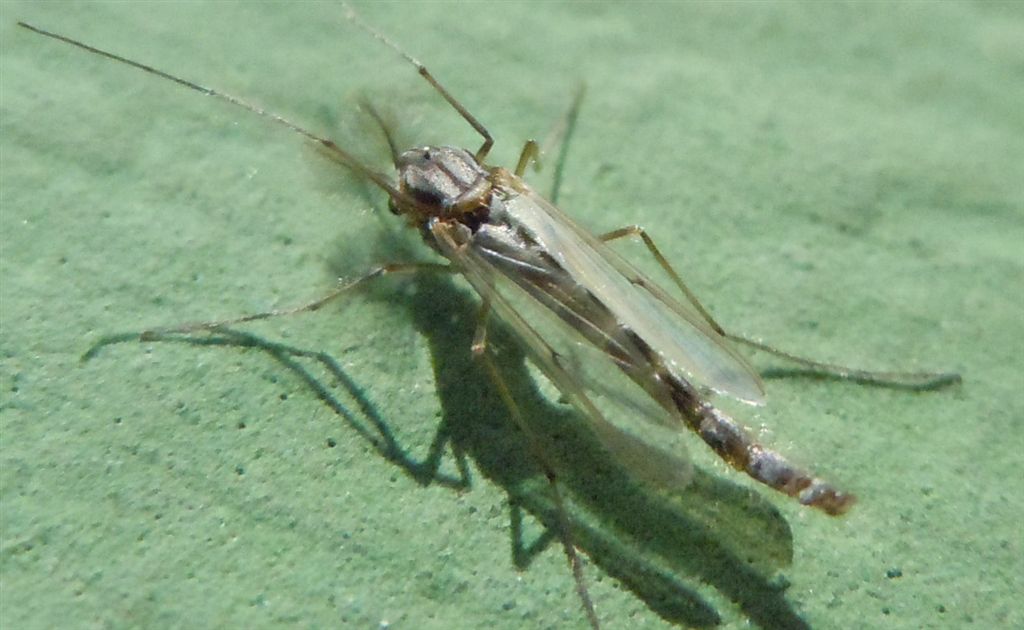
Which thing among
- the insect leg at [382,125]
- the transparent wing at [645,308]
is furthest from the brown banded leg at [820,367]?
the insect leg at [382,125]

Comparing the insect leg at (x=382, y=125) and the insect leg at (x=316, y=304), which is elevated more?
the insect leg at (x=382, y=125)

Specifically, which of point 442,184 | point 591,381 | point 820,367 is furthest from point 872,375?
point 442,184

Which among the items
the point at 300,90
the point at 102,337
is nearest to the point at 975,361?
the point at 300,90

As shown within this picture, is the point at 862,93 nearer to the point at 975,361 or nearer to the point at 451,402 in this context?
the point at 975,361

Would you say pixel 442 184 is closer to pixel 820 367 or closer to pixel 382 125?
pixel 382 125

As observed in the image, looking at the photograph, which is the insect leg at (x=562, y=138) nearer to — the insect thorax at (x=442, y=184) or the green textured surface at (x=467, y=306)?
the green textured surface at (x=467, y=306)
